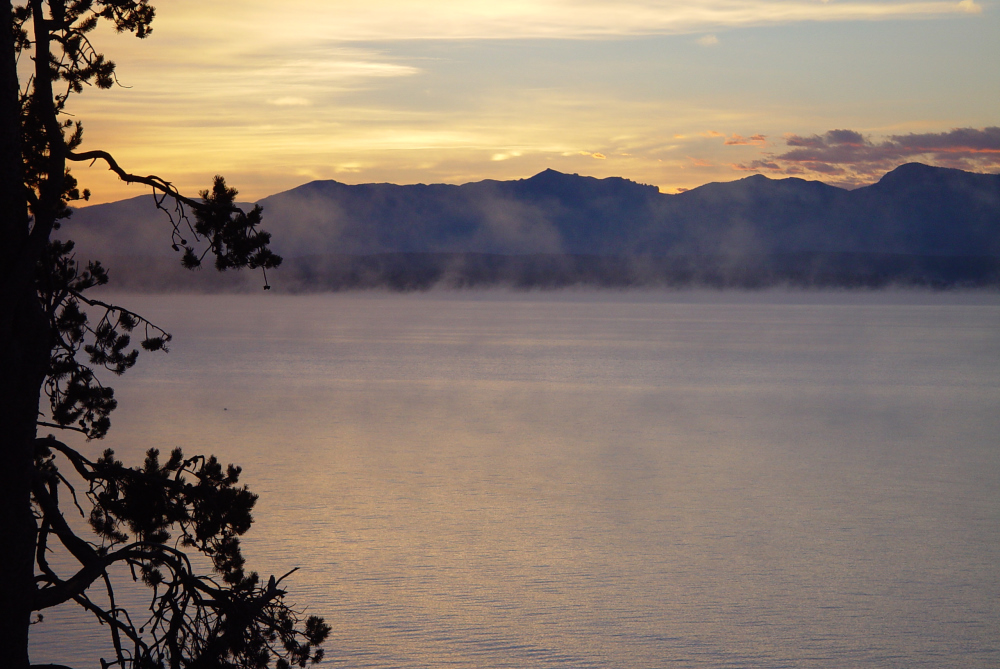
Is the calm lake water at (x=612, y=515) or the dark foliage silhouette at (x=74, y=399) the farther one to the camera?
the calm lake water at (x=612, y=515)

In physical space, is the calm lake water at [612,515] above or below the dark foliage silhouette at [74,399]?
below

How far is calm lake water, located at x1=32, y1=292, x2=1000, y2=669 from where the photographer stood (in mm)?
7816

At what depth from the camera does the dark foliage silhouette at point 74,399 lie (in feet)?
14.4

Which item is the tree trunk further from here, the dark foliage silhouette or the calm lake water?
the calm lake water

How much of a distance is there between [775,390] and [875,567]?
775 inches

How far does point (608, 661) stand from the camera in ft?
24.1

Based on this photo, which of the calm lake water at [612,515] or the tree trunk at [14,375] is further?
the calm lake water at [612,515]

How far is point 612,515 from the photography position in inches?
466

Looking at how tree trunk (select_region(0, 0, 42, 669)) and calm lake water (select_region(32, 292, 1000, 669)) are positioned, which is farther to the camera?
calm lake water (select_region(32, 292, 1000, 669))

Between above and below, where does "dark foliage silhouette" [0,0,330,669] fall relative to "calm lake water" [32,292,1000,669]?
above

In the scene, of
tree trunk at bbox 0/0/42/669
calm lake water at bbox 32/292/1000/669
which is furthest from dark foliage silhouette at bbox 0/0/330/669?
calm lake water at bbox 32/292/1000/669

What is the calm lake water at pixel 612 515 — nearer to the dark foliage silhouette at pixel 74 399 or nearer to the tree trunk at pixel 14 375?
the dark foliage silhouette at pixel 74 399

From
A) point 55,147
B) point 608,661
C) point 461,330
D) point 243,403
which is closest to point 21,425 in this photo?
point 55,147

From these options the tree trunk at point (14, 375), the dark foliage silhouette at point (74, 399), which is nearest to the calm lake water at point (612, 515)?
the dark foliage silhouette at point (74, 399)
